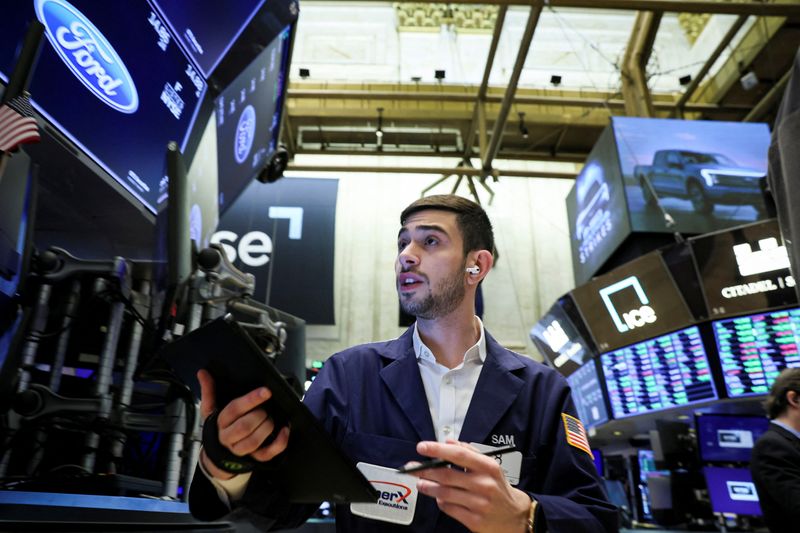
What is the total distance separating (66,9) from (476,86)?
30.0 feet

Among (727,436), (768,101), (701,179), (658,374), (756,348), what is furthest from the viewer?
(768,101)

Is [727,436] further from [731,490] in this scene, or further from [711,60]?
[711,60]

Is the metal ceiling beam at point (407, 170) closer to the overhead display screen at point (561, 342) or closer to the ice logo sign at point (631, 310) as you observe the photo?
the overhead display screen at point (561, 342)

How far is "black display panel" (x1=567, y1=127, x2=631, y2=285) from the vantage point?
262 inches

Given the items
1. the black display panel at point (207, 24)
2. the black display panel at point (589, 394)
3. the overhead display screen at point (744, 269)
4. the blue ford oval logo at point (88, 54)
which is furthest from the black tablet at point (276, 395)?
the black display panel at point (589, 394)

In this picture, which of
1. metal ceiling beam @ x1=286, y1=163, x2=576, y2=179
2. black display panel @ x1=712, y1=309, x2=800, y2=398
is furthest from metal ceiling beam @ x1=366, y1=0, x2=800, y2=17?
black display panel @ x1=712, y1=309, x2=800, y2=398

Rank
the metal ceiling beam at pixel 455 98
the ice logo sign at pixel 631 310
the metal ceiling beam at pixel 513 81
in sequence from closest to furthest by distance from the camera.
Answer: the ice logo sign at pixel 631 310 < the metal ceiling beam at pixel 513 81 < the metal ceiling beam at pixel 455 98

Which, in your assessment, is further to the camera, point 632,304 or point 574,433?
point 632,304

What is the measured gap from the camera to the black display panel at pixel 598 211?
6648 mm

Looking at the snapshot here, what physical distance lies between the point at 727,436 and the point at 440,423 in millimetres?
Answer: 3853

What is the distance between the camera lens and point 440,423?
1.56 meters

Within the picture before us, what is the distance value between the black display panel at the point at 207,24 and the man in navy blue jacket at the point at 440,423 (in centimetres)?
293

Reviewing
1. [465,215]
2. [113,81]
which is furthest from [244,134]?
[465,215]

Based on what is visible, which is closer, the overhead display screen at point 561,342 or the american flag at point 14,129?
the american flag at point 14,129
